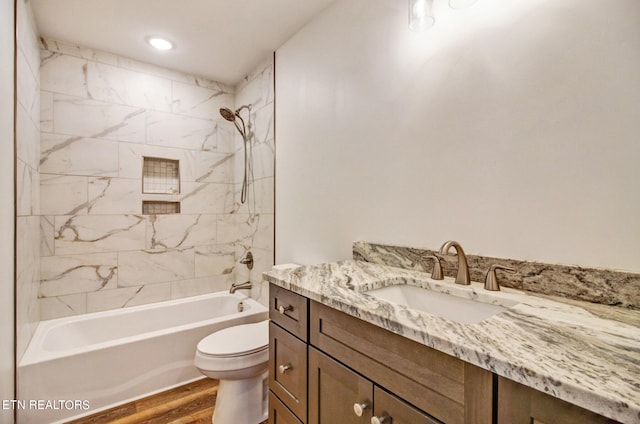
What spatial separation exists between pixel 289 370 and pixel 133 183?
2.28 meters

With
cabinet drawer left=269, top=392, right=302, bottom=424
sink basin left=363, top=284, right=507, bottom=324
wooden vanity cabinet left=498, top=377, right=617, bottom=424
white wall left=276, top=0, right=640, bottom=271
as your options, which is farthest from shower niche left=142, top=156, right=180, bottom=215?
wooden vanity cabinet left=498, top=377, right=617, bottom=424

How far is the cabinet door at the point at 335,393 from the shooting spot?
87 cm

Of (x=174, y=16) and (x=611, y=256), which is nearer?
(x=611, y=256)

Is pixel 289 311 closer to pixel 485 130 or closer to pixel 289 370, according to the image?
pixel 289 370

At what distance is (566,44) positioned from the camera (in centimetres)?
95

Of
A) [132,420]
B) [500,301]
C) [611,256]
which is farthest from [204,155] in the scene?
[611,256]

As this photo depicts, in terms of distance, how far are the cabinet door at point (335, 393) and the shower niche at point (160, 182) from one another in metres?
2.30

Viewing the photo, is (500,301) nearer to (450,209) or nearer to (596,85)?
(450,209)

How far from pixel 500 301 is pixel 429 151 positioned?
0.69 m

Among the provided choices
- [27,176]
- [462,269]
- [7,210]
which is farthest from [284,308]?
[27,176]

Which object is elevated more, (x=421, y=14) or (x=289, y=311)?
(x=421, y=14)

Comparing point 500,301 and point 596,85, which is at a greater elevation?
point 596,85

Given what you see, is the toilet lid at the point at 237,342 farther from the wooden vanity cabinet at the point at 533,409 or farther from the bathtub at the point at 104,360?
the wooden vanity cabinet at the point at 533,409

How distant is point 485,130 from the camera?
1.15 metres
